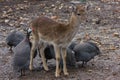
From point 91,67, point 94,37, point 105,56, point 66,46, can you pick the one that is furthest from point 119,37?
point 66,46

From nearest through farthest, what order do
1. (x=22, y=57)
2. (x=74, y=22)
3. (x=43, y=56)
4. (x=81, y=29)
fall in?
(x=74, y=22)
(x=22, y=57)
(x=43, y=56)
(x=81, y=29)

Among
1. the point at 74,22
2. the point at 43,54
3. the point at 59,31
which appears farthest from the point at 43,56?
the point at 74,22

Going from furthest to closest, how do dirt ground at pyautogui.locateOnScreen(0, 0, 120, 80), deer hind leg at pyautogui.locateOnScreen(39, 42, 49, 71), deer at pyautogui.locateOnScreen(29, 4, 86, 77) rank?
1. deer hind leg at pyautogui.locateOnScreen(39, 42, 49, 71)
2. dirt ground at pyautogui.locateOnScreen(0, 0, 120, 80)
3. deer at pyautogui.locateOnScreen(29, 4, 86, 77)

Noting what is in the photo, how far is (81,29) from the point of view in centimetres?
1109

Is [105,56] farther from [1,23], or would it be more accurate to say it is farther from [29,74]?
[1,23]

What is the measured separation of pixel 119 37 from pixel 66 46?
2.98 m

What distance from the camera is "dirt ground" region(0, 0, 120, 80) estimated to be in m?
7.85

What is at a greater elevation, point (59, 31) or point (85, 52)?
point (59, 31)

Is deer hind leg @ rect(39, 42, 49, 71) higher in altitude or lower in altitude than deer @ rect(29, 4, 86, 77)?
lower

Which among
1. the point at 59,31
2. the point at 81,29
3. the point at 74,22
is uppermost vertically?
the point at 74,22

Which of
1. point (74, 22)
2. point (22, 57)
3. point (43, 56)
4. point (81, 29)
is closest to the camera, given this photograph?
point (74, 22)

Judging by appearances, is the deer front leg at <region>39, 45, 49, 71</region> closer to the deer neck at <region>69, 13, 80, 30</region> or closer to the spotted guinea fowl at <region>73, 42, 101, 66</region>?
the spotted guinea fowl at <region>73, 42, 101, 66</region>

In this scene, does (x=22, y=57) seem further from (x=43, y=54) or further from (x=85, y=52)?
(x=85, y=52)

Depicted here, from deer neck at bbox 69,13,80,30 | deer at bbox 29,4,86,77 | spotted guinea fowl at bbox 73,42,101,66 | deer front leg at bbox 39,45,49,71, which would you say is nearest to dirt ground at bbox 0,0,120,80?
deer front leg at bbox 39,45,49,71
